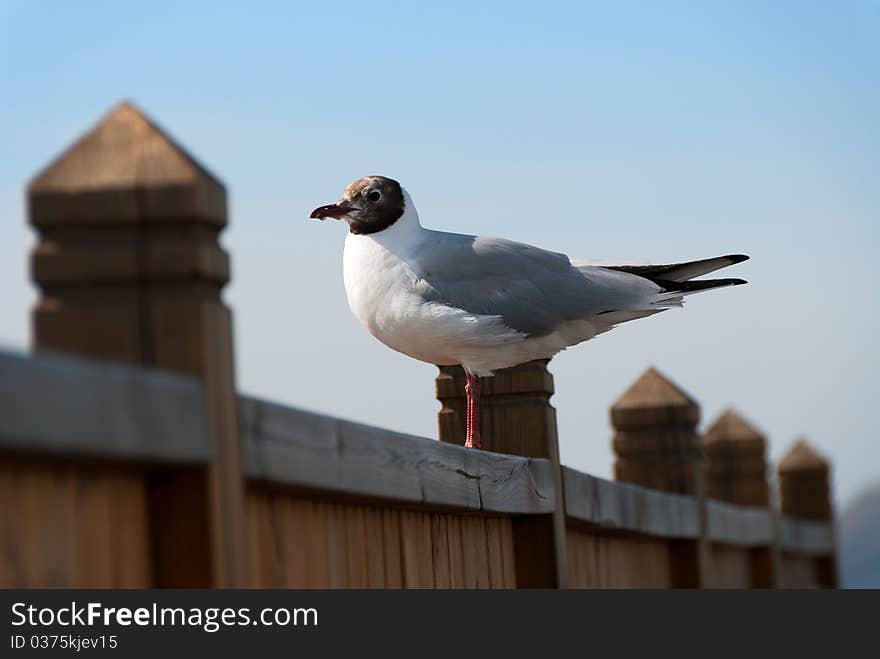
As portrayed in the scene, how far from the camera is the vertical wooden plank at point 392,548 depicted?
11.3 ft

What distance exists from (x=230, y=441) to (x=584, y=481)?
3.02m

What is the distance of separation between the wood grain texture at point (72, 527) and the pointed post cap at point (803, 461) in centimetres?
998

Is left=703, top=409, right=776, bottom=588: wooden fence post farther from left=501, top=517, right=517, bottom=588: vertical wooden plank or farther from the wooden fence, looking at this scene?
the wooden fence

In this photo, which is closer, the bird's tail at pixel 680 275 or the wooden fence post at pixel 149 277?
the wooden fence post at pixel 149 277

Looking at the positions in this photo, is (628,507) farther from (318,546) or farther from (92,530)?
(92,530)

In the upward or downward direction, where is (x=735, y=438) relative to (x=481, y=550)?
upward

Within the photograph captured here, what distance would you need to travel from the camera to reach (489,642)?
3230 mm

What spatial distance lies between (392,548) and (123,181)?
4.64 ft

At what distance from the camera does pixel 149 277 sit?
7.76 feet

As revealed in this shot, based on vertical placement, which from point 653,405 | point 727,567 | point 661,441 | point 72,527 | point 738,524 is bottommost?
point 72,527

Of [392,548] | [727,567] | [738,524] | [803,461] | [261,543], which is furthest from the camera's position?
[803,461]

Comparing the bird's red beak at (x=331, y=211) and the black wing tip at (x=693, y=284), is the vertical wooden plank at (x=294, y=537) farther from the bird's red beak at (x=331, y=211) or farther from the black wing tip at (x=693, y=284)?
the black wing tip at (x=693, y=284)

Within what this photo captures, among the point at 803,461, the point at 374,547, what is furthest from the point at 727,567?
the point at 374,547

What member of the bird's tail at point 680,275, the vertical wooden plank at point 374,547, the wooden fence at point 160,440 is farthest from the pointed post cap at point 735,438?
the vertical wooden plank at point 374,547
